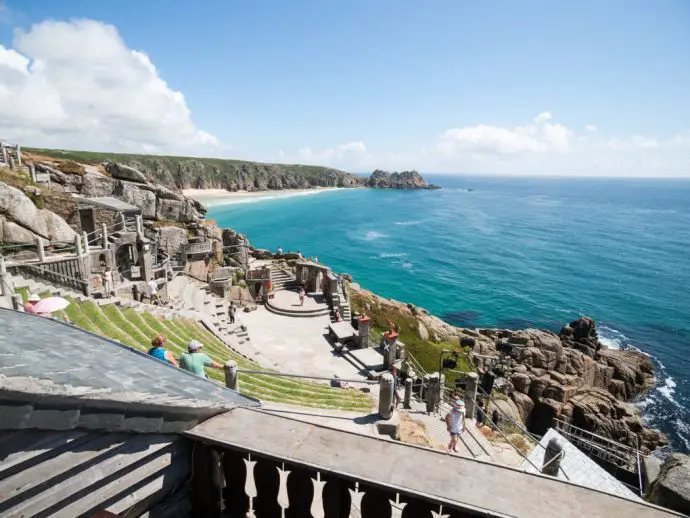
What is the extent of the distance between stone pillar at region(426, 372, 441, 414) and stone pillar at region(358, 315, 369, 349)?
824 cm

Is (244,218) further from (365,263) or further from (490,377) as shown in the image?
(490,377)

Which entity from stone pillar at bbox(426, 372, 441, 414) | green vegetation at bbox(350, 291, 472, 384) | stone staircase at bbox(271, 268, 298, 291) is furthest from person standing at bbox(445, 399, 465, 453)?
stone staircase at bbox(271, 268, 298, 291)

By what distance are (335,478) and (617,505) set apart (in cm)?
215

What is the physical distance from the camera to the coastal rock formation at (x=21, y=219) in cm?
2238

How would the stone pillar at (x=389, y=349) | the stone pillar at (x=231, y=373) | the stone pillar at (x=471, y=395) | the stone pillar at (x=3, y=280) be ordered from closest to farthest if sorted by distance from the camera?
the stone pillar at (x=231, y=373) < the stone pillar at (x=471, y=395) < the stone pillar at (x=3, y=280) < the stone pillar at (x=389, y=349)

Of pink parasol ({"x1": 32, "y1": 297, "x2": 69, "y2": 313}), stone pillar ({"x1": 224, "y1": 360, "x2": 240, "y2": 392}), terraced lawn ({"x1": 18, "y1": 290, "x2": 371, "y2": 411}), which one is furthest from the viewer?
terraced lawn ({"x1": 18, "y1": 290, "x2": 371, "y2": 411})

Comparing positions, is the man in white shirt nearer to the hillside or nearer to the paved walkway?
the paved walkway

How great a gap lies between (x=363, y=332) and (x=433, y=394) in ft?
28.4

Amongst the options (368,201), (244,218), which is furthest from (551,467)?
(368,201)

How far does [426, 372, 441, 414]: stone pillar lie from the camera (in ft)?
42.8

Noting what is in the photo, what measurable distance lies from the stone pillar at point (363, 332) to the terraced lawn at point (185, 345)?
6.33 metres

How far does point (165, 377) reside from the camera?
3.95 metres

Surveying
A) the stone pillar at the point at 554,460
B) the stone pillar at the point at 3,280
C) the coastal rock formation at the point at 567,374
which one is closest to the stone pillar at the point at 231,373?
the stone pillar at the point at 554,460

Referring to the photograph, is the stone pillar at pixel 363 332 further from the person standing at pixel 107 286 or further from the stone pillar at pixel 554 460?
the stone pillar at pixel 554 460
